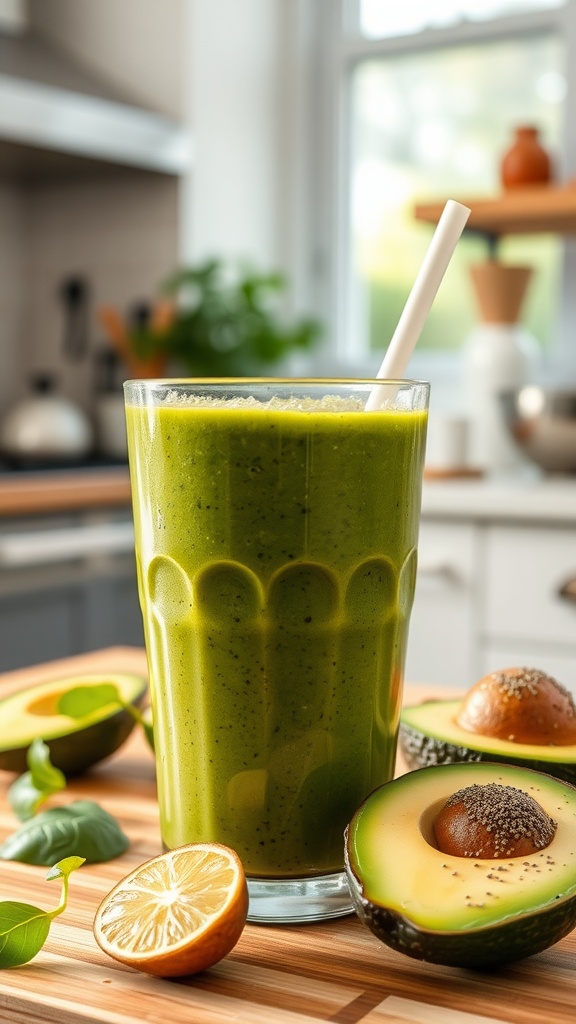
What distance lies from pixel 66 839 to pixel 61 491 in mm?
2005

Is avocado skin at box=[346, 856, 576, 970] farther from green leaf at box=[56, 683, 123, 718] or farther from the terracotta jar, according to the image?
the terracotta jar

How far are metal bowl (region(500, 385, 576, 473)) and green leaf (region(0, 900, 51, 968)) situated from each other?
2236 mm

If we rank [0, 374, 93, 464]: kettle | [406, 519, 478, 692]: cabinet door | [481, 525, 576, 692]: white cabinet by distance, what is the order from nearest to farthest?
[481, 525, 576, 692]: white cabinet < [406, 519, 478, 692]: cabinet door < [0, 374, 93, 464]: kettle

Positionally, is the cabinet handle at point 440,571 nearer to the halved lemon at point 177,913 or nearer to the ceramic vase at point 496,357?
the ceramic vase at point 496,357

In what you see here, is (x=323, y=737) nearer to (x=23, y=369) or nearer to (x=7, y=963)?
(x=7, y=963)

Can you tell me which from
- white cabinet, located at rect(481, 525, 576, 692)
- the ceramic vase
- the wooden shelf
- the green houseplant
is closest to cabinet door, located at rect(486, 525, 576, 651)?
white cabinet, located at rect(481, 525, 576, 692)

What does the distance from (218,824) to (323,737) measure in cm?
7

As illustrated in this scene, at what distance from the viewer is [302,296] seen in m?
3.76

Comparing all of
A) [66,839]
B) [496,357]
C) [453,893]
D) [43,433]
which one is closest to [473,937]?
[453,893]

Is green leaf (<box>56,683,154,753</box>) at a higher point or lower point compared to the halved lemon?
lower

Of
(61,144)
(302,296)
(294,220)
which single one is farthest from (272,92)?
(61,144)

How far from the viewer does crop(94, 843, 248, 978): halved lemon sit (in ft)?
1.59

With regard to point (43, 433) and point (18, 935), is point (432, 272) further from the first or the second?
point (43, 433)

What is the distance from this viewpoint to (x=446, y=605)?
245 centimetres
